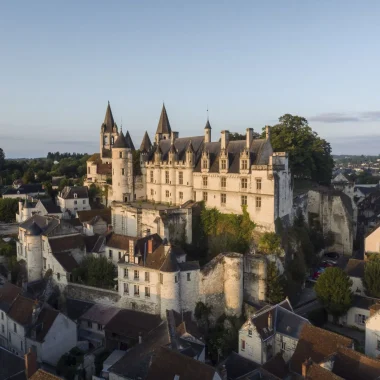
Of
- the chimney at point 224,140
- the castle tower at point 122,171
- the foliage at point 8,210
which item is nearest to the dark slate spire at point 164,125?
the castle tower at point 122,171

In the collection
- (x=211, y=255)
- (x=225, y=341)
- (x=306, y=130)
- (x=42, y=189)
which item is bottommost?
(x=225, y=341)

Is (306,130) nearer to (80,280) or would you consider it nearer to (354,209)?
(354,209)

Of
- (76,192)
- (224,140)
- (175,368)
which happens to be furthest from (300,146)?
(175,368)

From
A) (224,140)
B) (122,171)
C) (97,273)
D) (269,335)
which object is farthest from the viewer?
(122,171)

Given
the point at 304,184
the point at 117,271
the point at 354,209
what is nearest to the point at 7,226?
the point at 117,271

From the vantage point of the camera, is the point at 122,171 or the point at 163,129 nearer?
the point at 122,171

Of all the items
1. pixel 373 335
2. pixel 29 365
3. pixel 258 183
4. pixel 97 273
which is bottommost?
pixel 373 335

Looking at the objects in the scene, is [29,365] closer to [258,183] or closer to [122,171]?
[258,183]

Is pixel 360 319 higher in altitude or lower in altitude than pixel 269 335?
lower
